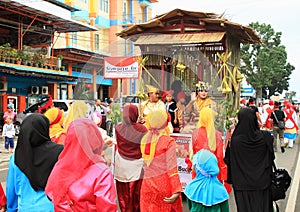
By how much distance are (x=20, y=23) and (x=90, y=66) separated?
15979mm

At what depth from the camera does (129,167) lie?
510 centimetres

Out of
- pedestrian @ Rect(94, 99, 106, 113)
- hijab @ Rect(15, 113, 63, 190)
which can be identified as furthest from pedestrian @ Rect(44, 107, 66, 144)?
hijab @ Rect(15, 113, 63, 190)

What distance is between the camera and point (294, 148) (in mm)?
13023

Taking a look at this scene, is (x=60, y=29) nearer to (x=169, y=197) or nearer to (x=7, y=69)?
(x=7, y=69)

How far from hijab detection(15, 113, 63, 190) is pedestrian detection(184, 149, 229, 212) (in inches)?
58.0

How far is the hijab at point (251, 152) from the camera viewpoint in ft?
14.3

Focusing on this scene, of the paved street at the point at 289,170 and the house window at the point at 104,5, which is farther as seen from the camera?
the house window at the point at 104,5

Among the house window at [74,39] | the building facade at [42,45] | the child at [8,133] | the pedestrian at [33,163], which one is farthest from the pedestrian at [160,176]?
the house window at [74,39]

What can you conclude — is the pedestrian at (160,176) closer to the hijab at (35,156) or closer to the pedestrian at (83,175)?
the hijab at (35,156)

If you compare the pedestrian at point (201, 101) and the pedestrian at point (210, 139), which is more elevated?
the pedestrian at point (201, 101)

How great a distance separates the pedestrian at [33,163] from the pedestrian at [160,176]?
115 cm

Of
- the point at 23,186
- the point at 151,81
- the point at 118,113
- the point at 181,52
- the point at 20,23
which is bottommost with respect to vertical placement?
the point at 23,186

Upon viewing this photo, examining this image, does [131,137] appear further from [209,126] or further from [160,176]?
[160,176]

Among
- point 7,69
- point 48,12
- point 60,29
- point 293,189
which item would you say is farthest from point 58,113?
point 60,29
